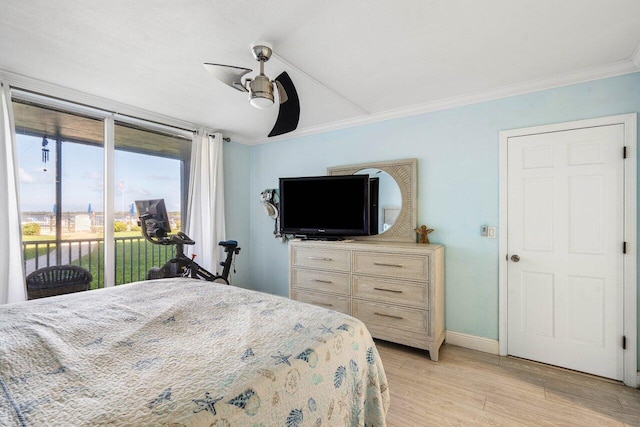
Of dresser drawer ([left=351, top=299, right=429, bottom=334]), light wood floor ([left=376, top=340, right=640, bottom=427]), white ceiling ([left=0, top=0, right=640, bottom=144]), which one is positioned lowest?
light wood floor ([left=376, top=340, right=640, bottom=427])

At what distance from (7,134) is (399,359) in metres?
3.82

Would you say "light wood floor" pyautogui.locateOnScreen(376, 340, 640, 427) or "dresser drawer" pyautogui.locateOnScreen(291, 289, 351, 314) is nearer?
"light wood floor" pyautogui.locateOnScreen(376, 340, 640, 427)

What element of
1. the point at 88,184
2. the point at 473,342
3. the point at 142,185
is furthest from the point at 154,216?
the point at 473,342

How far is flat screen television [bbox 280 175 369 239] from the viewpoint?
10.6 feet

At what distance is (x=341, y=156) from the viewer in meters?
3.73

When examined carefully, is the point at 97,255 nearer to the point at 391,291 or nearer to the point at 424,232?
the point at 391,291

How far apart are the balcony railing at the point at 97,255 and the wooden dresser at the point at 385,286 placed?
2089 millimetres

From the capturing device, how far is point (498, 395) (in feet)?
6.98

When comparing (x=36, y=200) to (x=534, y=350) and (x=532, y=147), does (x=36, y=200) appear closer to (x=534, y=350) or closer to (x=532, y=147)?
(x=532, y=147)

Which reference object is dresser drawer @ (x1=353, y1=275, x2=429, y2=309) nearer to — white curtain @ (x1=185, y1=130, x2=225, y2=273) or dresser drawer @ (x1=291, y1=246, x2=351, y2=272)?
dresser drawer @ (x1=291, y1=246, x2=351, y2=272)

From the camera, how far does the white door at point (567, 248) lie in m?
2.31

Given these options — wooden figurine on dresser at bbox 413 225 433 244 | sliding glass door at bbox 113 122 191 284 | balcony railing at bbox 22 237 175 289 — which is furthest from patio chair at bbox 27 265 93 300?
wooden figurine on dresser at bbox 413 225 433 244

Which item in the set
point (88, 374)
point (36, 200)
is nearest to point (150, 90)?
point (36, 200)

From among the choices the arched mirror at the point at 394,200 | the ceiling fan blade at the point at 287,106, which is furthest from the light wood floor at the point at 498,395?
the ceiling fan blade at the point at 287,106
